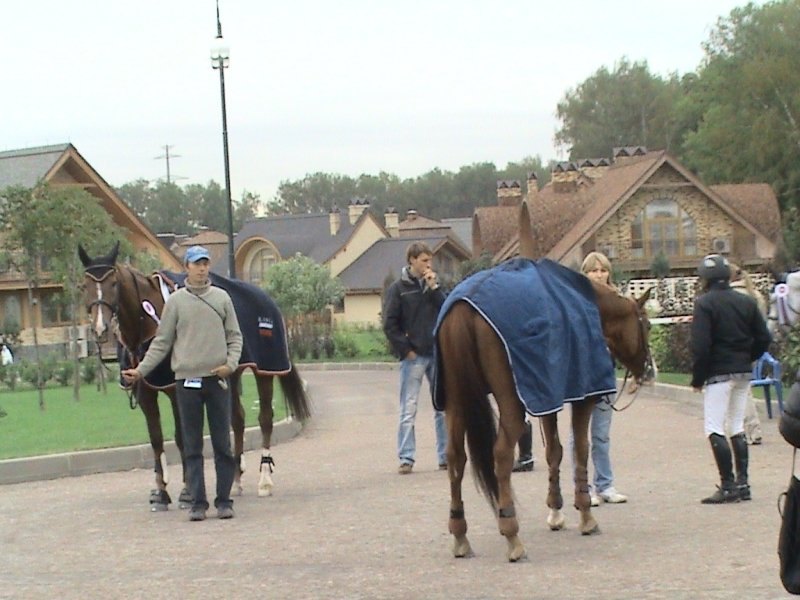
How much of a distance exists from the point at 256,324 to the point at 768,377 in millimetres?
7373

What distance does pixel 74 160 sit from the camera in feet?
163

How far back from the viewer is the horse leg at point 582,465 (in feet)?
29.9

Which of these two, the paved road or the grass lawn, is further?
Answer: the grass lawn

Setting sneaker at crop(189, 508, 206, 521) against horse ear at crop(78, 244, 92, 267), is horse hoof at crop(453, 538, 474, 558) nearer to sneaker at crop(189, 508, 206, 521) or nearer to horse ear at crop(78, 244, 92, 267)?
sneaker at crop(189, 508, 206, 521)

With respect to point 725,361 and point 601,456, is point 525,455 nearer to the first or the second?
point 601,456

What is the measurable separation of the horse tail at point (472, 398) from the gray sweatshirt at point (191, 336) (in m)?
2.66

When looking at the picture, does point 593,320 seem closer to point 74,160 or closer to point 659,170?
point 74,160

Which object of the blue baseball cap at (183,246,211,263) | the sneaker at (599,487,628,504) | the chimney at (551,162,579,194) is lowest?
the sneaker at (599,487,628,504)

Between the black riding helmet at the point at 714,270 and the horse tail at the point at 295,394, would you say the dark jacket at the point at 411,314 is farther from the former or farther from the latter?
the black riding helmet at the point at 714,270

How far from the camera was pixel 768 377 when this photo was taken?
16672mm

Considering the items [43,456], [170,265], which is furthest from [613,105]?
A: [43,456]

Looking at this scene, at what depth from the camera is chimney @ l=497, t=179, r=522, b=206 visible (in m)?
67.2

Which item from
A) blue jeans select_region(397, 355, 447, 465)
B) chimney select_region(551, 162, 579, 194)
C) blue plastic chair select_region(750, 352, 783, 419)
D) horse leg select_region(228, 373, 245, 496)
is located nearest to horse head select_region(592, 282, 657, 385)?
blue jeans select_region(397, 355, 447, 465)

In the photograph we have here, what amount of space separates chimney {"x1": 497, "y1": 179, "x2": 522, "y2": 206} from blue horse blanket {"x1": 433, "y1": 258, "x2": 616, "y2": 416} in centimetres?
5792
